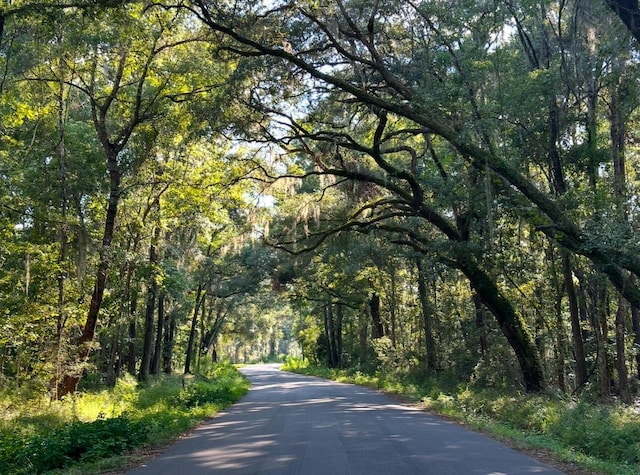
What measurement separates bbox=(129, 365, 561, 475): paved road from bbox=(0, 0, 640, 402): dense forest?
469 cm

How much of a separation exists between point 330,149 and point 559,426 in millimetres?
10678

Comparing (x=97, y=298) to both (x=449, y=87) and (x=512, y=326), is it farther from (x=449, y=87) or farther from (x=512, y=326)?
(x=512, y=326)

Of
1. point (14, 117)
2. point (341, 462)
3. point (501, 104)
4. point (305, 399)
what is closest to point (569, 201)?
point (501, 104)

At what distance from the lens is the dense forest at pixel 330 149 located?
12625mm

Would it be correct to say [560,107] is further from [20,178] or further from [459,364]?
[20,178]

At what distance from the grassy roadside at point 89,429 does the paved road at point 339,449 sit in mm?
618

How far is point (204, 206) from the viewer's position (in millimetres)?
20312

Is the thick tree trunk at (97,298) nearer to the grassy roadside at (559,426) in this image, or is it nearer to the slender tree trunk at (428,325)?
the grassy roadside at (559,426)

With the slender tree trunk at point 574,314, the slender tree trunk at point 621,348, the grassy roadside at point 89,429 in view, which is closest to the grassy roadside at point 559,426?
the slender tree trunk at point 621,348

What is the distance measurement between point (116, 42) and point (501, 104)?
32.7ft

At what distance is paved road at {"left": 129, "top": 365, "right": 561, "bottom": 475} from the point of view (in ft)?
24.3

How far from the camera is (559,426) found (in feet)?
34.4

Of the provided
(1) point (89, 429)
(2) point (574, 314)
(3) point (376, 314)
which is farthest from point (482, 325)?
(1) point (89, 429)

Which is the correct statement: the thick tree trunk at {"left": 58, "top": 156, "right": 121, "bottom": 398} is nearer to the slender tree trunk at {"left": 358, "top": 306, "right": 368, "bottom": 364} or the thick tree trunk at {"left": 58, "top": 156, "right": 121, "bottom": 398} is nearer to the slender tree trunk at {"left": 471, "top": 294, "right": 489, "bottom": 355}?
the slender tree trunk at {"left": 471, "top": 294, "right": 489, "bottom": 355}
